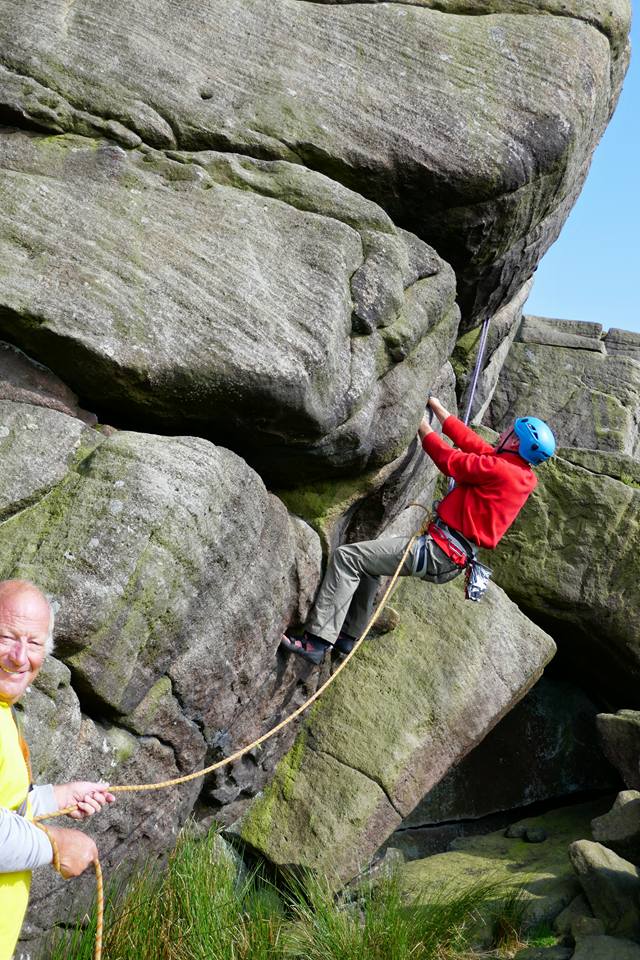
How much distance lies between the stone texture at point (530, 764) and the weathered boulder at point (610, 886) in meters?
3.14

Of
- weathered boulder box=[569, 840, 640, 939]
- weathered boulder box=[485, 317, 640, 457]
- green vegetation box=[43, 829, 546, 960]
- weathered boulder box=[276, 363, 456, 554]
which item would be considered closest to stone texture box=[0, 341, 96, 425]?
weathered boulder box=[276, 363, 456, 554]

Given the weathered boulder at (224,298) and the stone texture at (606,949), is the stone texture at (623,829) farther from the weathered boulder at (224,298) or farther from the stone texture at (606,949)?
the weathered boulder at (224,298)

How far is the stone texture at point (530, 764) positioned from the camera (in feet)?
43.0

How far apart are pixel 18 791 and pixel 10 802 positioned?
0.05m

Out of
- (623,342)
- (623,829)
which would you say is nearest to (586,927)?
(623,829)

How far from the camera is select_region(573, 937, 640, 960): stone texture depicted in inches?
342

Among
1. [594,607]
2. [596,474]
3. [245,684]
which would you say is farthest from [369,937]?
[596,474]

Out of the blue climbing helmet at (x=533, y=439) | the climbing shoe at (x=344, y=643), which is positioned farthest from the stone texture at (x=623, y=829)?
the blue climbing helmet at (x=533, y=439)

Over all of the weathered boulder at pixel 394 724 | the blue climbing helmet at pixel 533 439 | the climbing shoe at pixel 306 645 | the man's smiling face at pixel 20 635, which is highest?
the man's smiling face at pixel 20 635

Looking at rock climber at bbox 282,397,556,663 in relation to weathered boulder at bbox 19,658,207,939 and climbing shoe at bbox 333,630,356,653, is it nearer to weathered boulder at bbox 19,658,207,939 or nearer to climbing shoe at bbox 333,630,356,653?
climbing shoe at bbox 333,630,356,653

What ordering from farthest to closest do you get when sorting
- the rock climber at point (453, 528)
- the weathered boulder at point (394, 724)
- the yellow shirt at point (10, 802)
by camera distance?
1. the weathered boulder at point (394, 724)
2. the rock climber at point (453, 528)
3. the yellow shirt at point (10, 802)

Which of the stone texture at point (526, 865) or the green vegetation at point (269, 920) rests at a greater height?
the green vegetation at point (269, 920)

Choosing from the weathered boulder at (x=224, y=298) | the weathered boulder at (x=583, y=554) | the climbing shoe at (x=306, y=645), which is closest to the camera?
the weathered boulder at (x=224, y=298)

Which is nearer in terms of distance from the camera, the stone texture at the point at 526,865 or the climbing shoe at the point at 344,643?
the climbing shoe at the point at 344,643
